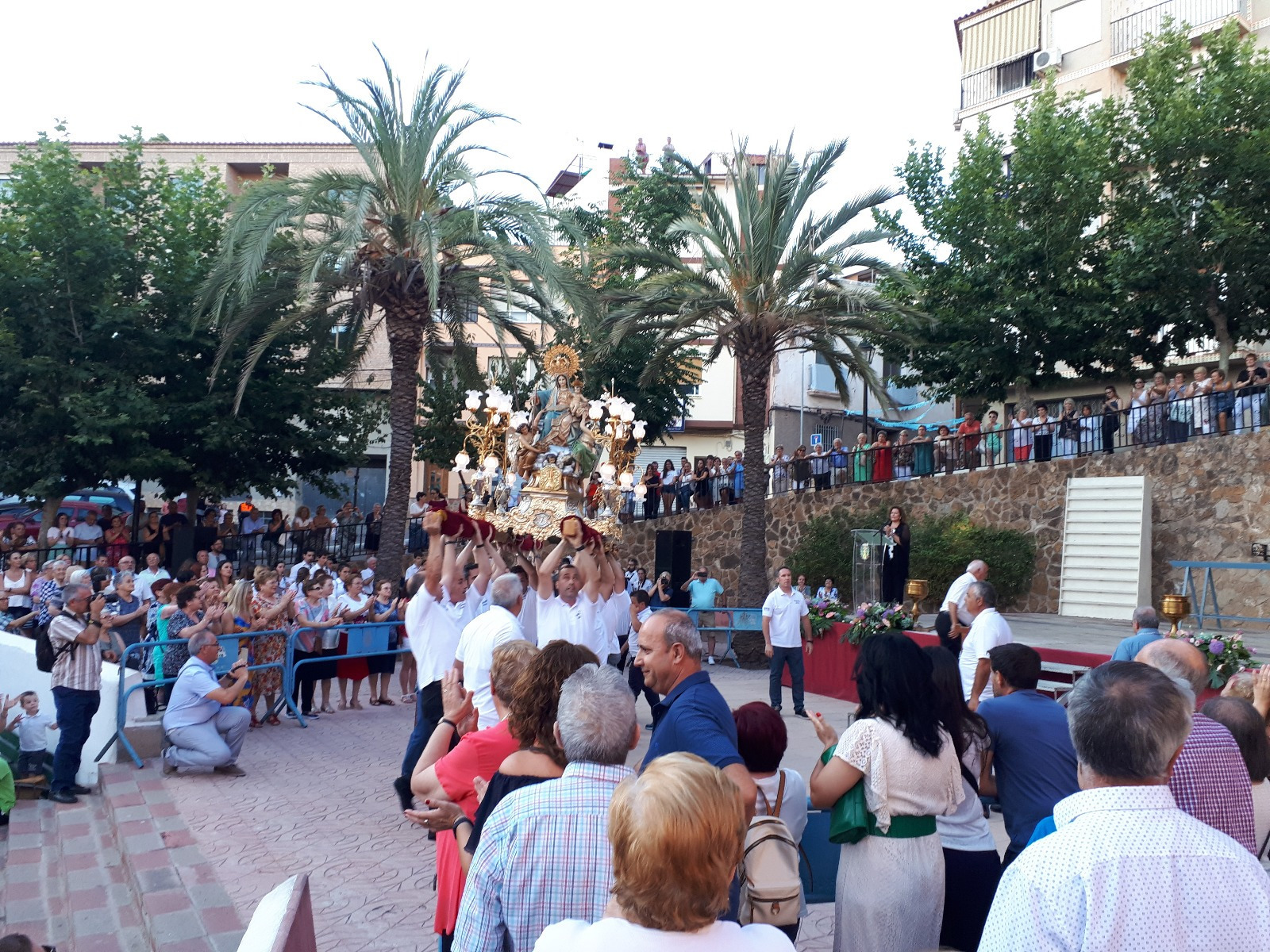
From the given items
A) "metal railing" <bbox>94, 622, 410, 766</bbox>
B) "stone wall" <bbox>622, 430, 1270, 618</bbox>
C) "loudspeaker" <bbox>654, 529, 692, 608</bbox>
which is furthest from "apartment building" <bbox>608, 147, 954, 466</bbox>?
"metal railing" <bbox>94, 622, 410, 766</bbox>

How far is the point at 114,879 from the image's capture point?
7.29m

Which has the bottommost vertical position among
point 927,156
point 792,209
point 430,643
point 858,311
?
point 430,643

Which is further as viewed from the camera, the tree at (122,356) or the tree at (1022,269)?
the tree at (1022,269)

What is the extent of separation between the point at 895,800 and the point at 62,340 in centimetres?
2046

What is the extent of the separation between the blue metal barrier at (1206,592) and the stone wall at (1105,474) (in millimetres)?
369

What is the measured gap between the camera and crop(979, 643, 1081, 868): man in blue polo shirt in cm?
414

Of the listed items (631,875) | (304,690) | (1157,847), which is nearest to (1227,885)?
(1157,847)

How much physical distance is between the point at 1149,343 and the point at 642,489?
12590 mm

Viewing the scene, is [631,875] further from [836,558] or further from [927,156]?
[927,156]

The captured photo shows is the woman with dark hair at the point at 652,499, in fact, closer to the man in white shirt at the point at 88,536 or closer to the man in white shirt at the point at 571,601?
the man in white shirt at the point at 88,536

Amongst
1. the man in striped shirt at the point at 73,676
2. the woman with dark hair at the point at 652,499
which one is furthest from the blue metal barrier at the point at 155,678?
the woman with dark hair at the point at 652,499

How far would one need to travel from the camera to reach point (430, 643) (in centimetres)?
755

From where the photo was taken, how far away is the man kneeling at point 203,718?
9.55 metres

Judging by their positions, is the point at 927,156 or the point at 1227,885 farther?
the point at 927,156
